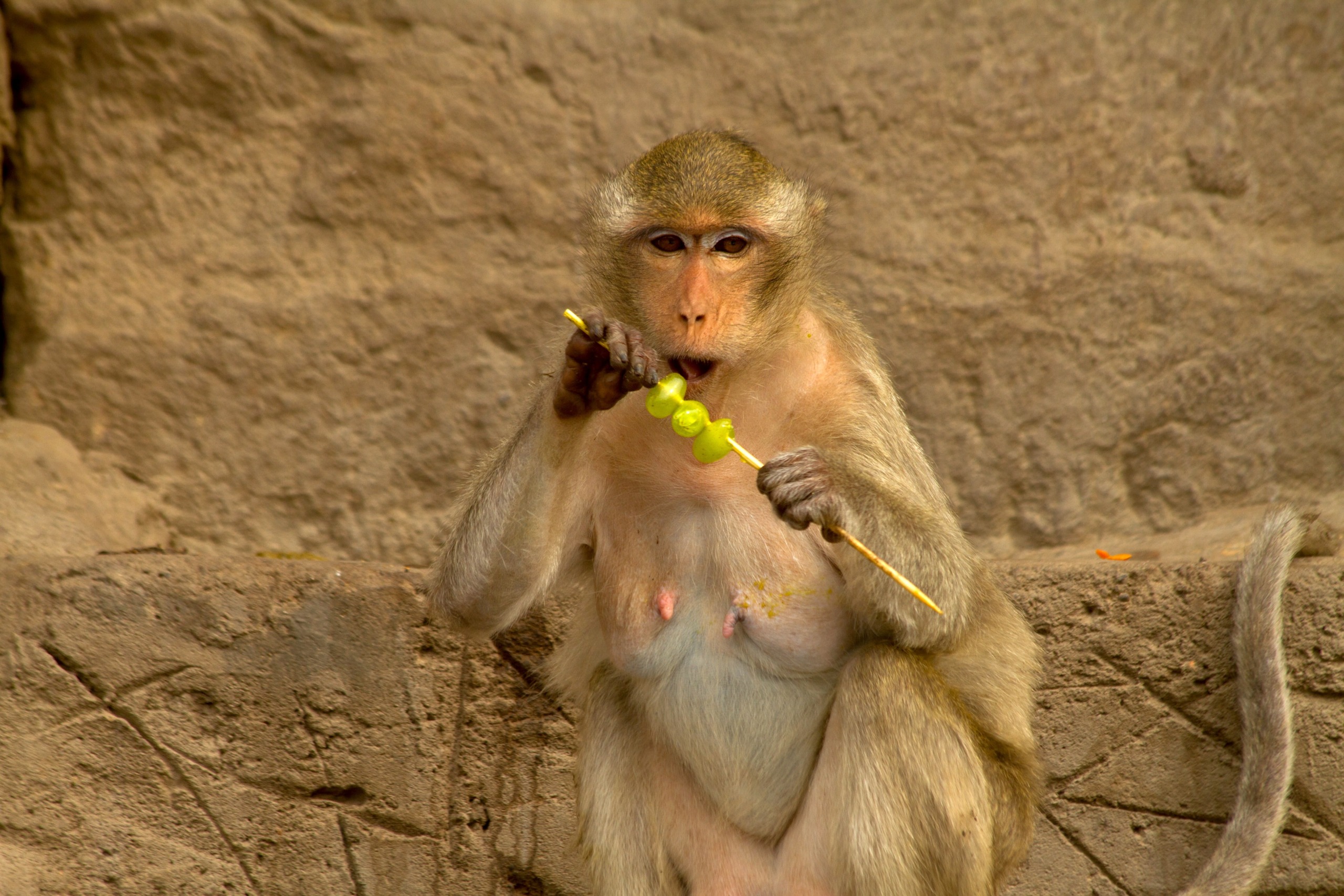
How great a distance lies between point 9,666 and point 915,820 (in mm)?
2261

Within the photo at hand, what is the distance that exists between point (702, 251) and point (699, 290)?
6.4 inches

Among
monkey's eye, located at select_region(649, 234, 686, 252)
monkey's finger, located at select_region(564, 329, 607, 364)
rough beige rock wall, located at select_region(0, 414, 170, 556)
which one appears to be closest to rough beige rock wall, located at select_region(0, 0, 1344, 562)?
rough beige rock wall, located at select_region(0, 414, 170, 556)

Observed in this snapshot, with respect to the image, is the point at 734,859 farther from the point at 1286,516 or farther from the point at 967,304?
the point at 967,304

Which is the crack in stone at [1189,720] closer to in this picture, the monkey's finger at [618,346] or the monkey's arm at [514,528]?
the monkey's arm at [514,528]

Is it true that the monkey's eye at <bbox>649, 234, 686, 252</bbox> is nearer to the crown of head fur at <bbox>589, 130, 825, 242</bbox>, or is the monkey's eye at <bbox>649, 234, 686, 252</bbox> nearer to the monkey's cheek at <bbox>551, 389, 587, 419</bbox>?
the crown of head fur at <bbox>589, 130, 825, 242</bbox>

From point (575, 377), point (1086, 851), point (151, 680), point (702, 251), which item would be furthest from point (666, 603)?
point (1086, 851)

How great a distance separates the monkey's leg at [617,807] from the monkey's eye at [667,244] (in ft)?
3.30

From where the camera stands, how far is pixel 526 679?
3756 mm

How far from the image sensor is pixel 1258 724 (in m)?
3.50

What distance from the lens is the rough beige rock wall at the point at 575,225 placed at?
195 inches

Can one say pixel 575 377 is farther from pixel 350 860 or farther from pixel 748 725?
pixel 350 860

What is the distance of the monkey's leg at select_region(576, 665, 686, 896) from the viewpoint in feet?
10.2

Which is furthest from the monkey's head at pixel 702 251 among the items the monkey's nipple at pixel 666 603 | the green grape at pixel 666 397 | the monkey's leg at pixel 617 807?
the monkey's leg at pixel 617 807

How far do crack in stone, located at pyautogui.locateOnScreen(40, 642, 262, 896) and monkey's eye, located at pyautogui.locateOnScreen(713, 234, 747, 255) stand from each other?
1.93m
